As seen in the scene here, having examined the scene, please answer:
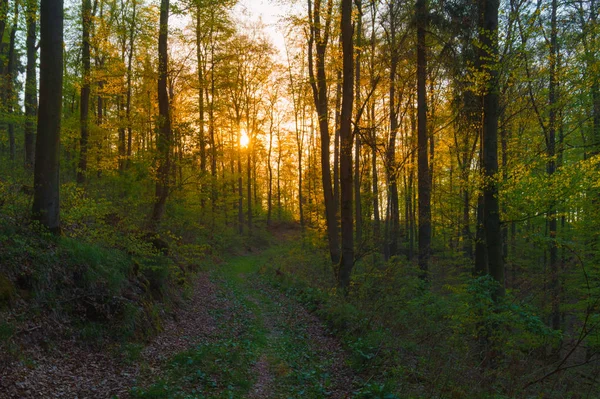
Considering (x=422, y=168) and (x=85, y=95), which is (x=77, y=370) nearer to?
(x=422, y=168)

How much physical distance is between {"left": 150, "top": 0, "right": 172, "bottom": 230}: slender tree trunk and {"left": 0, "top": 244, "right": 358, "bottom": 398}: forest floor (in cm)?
380

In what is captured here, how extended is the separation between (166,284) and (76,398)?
6188 mm

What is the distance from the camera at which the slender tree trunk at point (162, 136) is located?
41.3 ft

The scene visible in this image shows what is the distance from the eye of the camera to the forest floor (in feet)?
17.1

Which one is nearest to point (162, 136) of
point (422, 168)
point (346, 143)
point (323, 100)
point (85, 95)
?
point (323, 100)

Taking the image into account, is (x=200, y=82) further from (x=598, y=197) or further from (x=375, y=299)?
(x=598, y=197)

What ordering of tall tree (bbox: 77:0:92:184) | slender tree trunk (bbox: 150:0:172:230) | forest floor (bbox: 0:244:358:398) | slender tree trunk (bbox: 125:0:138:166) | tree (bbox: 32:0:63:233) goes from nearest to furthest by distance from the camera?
forest floor (bbox: 0:244:358:398)
tree (bbox: 32:0:63:233)
slender tree trunk (bbox: 150:0:172:230)
tall tree (bbox: 77:0:92:184)
slender tree trunk (bbox: 125:0:138:166)

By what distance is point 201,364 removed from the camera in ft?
22.5

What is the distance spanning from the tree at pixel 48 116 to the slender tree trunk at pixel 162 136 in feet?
15.4

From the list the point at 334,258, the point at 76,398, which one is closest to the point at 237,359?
the point at 76,398

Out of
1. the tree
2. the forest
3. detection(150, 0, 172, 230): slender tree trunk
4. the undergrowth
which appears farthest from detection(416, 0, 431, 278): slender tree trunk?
the tree

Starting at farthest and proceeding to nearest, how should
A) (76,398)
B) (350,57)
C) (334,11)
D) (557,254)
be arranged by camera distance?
1. (557,254)
2. (334,11)
3. (350,57)
4. (76,398)

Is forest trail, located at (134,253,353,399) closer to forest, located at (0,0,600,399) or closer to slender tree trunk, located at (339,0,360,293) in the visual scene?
forest, located at (0,0,600,399)

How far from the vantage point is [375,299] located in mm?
10828
